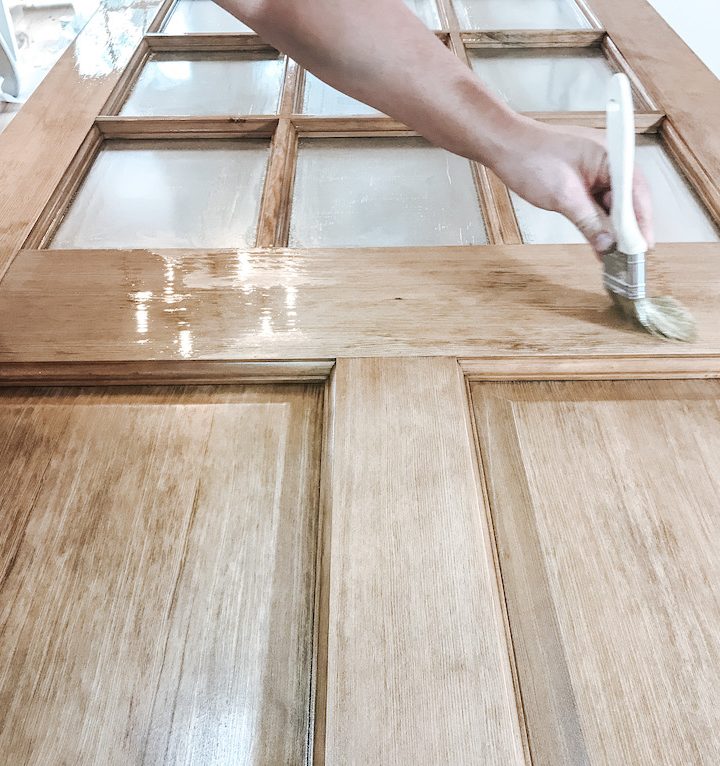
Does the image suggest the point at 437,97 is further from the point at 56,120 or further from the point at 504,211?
the point at 56,120

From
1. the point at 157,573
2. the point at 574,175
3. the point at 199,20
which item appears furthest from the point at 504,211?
the point at 199,20

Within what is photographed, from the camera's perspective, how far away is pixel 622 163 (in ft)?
1.75

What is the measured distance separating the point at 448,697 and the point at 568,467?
0.23 metres

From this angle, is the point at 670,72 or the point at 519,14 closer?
the point at 670,72

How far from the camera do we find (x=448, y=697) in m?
0.40

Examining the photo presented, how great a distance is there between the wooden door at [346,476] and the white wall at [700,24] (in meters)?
0.73

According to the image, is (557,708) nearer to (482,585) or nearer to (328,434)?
(482,585)

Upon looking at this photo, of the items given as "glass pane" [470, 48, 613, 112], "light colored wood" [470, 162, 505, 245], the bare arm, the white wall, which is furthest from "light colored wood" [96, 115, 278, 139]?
the white wall

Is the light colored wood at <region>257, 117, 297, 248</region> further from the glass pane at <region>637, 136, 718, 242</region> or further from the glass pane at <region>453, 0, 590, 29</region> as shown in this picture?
the glass pane at <region>453, 0, 590, 29</region>

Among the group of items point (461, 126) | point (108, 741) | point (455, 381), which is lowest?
point (108, 741)

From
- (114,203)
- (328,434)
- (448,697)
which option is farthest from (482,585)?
(114,203)

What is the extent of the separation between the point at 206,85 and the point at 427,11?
553mm

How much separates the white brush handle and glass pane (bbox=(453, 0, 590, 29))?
856 millimetres

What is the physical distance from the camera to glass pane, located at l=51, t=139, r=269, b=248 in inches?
31.1
